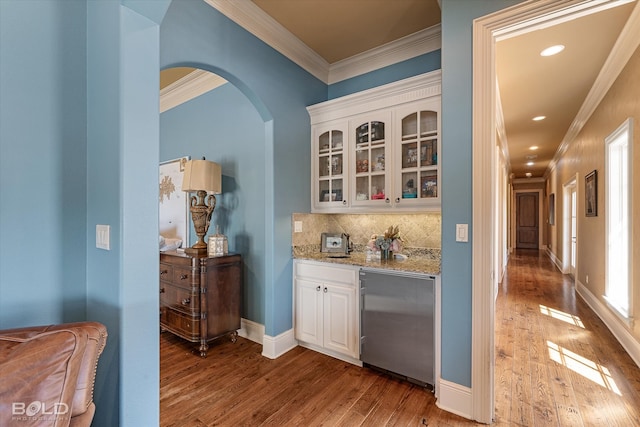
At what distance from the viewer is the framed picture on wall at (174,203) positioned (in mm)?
3680

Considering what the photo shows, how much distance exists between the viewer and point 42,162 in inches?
51.9

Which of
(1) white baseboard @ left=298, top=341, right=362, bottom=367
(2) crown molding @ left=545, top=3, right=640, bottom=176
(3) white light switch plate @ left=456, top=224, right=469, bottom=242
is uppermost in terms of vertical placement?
(2) crown molding @ left=545, top=3, right=640, bottom=176

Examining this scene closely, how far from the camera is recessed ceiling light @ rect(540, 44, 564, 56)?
275 centimetres

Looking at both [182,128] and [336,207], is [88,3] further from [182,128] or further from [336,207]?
[182,128]

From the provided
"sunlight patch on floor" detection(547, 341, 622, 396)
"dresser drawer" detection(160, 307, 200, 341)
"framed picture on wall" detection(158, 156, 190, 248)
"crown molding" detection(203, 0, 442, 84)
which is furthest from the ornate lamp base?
"sunlight patch on floor" detection(547, 341, 622, 396)

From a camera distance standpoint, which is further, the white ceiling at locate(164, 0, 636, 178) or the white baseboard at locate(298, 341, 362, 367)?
the white baseboard at locate(298, 341, 362, 367)

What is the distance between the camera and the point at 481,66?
1812mm

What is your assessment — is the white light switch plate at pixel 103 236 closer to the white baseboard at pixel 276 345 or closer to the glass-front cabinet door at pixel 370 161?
the white baseboard at pixel 276 345

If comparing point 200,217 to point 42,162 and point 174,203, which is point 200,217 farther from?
point 42,162

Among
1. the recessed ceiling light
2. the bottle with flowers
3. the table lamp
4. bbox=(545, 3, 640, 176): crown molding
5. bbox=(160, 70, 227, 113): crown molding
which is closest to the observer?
bbox=(545, 3, 640, 176): crown molding

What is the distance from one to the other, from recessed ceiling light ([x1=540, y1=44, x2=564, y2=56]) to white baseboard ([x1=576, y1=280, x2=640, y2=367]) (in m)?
2.75

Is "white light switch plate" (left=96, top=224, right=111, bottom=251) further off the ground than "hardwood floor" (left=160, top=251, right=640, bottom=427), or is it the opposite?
"white light switch plate" (left=96, top=224, right=111, bottom=251)

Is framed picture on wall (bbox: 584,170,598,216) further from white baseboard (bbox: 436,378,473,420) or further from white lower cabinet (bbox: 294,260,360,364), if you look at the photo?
white lower cabinet (bbox: 294,260,360,364)

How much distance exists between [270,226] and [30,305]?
1625mm
